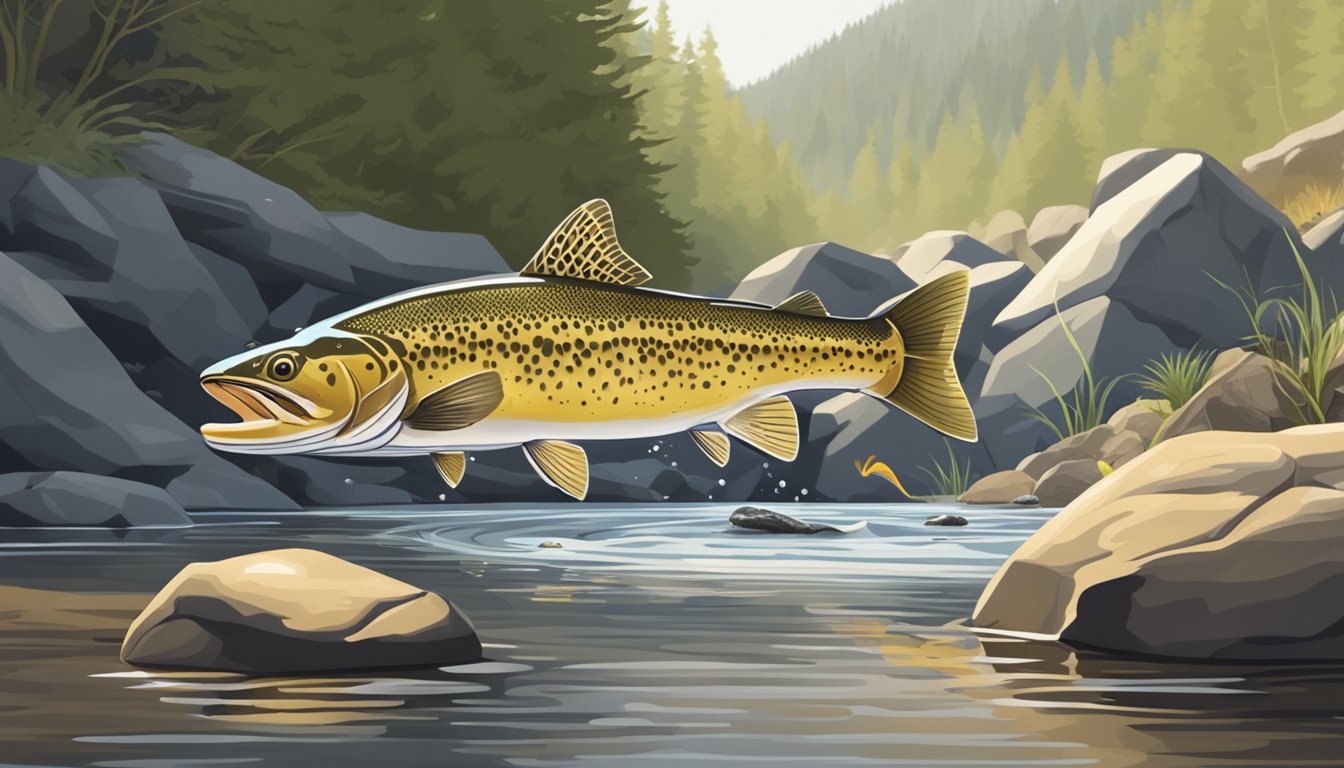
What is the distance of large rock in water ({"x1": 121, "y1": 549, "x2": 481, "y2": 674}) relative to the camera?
24.8ft

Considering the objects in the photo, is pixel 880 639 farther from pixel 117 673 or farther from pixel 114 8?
pixel 114 8

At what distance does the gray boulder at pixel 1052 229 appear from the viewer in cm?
5822

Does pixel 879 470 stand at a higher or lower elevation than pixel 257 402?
lower

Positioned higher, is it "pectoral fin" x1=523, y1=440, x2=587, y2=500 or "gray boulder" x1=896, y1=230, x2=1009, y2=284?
"gray boulder" x1=896, y1=230, x2=1009, y2=284

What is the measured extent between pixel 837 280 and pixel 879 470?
6.65m

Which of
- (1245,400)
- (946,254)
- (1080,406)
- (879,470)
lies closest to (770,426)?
(1245,400)

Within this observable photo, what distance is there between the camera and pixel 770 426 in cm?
518

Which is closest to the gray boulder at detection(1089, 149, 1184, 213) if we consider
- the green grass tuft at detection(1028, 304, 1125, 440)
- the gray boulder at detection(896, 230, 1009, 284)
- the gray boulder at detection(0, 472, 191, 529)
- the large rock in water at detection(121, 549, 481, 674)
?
the gray boulder at detection(896, 230, 1009, 284)

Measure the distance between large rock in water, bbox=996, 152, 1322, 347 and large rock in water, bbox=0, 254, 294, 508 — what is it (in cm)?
1477

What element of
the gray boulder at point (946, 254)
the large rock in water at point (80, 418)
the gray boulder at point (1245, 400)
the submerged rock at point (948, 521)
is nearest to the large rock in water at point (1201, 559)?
the submerged rock at point (948, 521)

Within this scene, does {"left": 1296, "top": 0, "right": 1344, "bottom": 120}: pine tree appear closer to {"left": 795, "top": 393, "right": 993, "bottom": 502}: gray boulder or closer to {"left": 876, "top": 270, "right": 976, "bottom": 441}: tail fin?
{"left": 795, "top": 393, "right": 993, "bottom": 502}: gray boulder

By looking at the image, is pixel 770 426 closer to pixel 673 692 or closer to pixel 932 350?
pixel 932 350

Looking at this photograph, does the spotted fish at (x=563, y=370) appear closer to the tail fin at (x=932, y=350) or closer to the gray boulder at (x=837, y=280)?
the tail fin at (x=932, y=350)

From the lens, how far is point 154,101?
32250 millimetres
